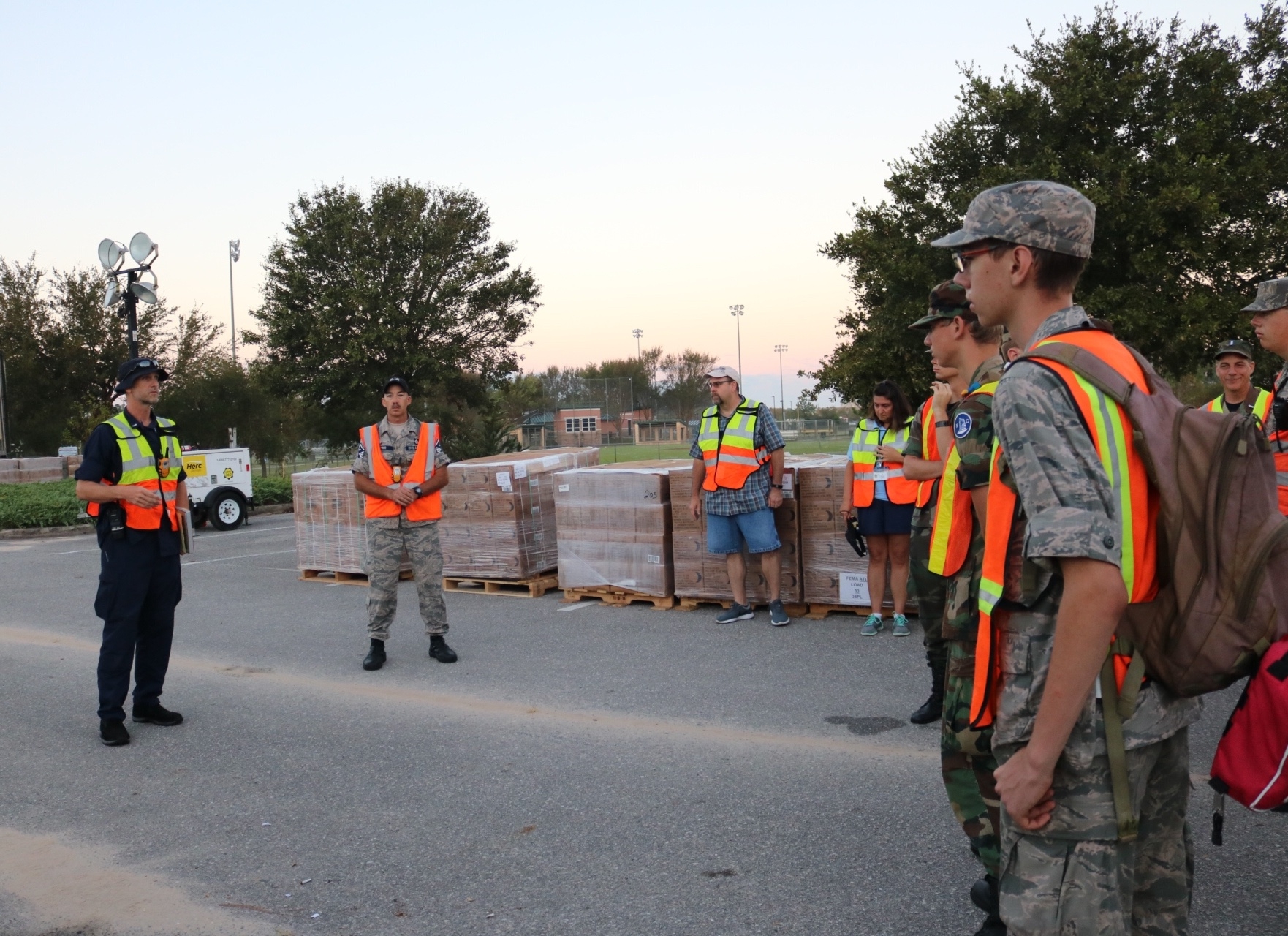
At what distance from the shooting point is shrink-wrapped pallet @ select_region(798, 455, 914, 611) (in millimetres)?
8688

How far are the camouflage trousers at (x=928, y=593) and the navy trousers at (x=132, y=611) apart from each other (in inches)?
168

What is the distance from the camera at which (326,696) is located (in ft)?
22.7

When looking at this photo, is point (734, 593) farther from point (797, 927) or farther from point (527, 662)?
point (797, 927)

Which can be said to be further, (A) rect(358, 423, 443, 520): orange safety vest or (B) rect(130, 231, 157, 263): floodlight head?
(B) rect(130, 231, 157, 263): floodlight head

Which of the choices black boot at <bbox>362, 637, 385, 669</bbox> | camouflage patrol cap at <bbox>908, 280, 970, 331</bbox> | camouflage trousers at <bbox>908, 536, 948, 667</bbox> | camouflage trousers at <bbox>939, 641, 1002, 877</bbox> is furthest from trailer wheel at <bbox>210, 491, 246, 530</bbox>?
camouflage trousers at <bbox>939, 641, 1002, 877</bbox>

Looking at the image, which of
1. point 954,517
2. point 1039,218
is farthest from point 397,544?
point 1039,218

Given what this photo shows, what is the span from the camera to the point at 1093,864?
1946mm

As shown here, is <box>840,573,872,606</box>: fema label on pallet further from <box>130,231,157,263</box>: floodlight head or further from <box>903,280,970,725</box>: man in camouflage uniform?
<box>130,231,157,263</box>: floodlight head

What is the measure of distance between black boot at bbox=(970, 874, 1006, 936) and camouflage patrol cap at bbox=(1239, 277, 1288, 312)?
3177 mm

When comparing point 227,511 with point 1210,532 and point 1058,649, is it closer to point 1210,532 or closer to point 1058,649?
point 1058,649

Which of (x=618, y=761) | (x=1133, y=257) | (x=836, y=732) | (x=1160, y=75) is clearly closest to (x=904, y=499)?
(x=836, y=732)

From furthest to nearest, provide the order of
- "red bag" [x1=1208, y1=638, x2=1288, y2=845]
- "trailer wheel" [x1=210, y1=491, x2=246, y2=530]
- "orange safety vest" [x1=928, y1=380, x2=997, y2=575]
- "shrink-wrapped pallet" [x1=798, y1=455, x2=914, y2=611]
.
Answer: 1. "trailer wheel" [x1=210, y1=491, x2=246, y2=530]
2. "shrink-wrapped pallet" [x1=798, y1=455, x2=914, y2=611]
3. "orange safety vest" [x1=928, y1=380, x2=997, y2=575]
4. "red bag" [x1=1208, y1=638, x2=1288, y2=845]

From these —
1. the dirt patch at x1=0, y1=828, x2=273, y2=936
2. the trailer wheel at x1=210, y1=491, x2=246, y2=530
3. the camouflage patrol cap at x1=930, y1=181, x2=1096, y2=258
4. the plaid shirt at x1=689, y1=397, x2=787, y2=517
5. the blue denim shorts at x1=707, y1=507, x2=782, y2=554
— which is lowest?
the dirt patch at x1=0, y1=828, x2=273, y2=936

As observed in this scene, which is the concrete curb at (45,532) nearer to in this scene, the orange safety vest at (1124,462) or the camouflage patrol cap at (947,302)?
the camouflage patrol cap at (947,302)
